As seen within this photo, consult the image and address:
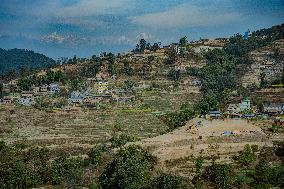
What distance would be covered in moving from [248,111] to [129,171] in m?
23.3

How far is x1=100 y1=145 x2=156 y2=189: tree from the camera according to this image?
108 feet

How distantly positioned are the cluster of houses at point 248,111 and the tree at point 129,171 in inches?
619

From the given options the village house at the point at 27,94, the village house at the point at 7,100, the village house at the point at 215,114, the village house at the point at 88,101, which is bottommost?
the village house at the point at 215,114

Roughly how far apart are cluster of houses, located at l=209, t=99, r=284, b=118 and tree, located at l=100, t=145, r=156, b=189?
1572 centimetres

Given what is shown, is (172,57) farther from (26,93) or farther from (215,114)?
(215,114)

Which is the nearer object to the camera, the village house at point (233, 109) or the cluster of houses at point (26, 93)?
the village house at point (233, 109)

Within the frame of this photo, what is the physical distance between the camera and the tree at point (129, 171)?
3278 cm

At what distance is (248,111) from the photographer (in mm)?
52219

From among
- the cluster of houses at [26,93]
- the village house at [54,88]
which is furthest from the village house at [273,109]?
the village house at [54,88]

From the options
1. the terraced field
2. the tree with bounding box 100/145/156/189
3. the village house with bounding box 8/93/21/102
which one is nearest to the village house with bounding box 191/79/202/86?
the terraced field

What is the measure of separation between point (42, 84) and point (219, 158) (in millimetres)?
53840

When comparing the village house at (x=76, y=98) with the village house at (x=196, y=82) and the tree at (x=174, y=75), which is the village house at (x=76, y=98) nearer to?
the tree at (x=174, y=75)

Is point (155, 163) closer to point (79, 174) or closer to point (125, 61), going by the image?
point (79, 174)

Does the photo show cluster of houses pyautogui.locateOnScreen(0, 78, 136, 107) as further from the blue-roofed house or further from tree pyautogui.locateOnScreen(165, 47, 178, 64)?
the blue-roofed house
